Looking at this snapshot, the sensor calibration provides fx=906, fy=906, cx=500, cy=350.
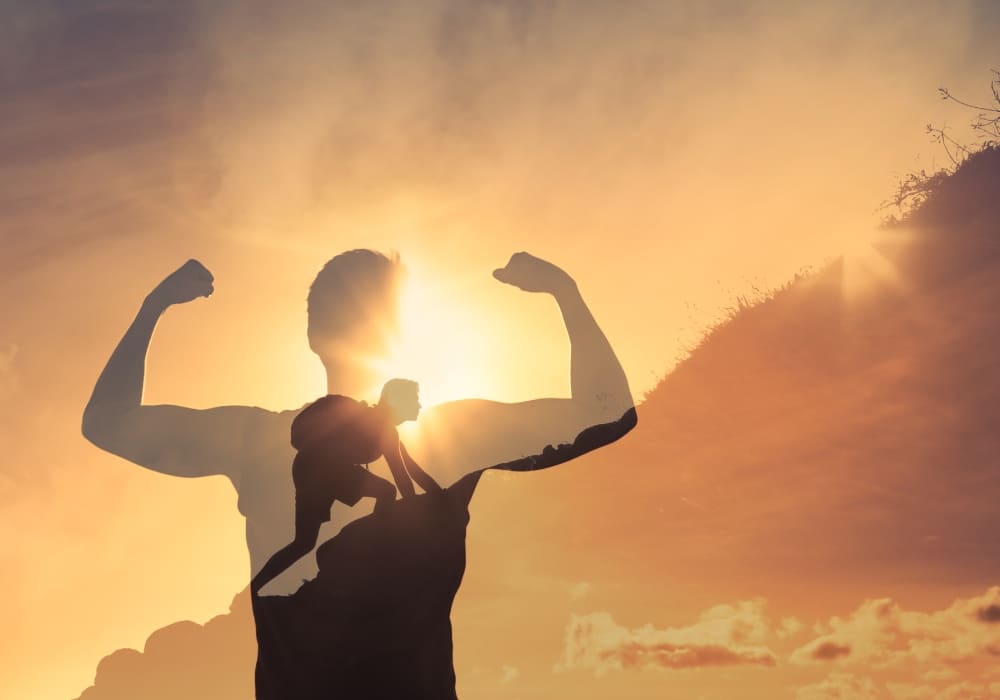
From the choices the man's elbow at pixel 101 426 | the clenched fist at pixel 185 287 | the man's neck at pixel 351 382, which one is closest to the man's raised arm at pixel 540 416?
the man's neck at pixel 351 382

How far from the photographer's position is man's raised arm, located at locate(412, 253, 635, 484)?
9.98 ft

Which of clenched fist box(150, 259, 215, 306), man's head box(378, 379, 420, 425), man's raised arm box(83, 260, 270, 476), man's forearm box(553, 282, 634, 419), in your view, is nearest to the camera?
man's head box(378, 379, 420, 425)

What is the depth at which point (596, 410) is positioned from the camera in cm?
308

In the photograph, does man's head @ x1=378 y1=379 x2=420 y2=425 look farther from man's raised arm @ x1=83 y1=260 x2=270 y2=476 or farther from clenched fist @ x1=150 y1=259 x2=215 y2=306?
clenched fist @ x1=150 y1=259 x2=215 y2=306

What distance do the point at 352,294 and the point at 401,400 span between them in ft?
1.75

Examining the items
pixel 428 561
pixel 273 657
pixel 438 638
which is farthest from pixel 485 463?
pixel 273 657

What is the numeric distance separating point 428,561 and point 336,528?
332 mm

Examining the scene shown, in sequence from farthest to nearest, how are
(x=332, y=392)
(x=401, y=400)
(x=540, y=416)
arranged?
(x=332, y=392) → (x=540, y=416) → (x=401, y=400)

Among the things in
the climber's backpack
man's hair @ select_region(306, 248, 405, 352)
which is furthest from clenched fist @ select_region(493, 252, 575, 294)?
the climber's backpack

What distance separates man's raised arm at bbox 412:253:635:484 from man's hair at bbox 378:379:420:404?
0.21 m

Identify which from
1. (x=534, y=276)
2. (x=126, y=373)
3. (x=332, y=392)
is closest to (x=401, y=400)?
(x=332, y=392)

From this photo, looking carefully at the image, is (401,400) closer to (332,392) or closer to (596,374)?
(332,392)

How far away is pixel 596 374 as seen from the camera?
10.2ft

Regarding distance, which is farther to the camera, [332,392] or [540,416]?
[332,392]
